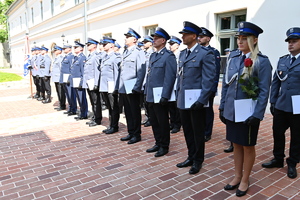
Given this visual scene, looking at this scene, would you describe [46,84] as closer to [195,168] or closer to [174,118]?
[174,118]

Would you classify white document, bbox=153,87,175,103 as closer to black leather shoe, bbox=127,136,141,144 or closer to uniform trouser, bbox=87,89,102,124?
black leather shoe, bbox=127,136,141,144

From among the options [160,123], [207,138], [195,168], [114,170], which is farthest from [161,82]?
[207,138]

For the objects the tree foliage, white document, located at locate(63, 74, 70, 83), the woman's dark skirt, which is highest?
the tree foliage

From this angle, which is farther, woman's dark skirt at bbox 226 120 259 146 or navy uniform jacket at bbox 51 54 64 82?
navy uniform jacket at bbox 51 54 64 82

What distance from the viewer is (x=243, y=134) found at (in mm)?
2861

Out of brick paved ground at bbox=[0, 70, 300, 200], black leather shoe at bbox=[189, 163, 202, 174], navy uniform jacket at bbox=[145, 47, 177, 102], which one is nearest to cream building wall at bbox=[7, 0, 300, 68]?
brick paved ground at bbox=[0, 70, 300, 200]

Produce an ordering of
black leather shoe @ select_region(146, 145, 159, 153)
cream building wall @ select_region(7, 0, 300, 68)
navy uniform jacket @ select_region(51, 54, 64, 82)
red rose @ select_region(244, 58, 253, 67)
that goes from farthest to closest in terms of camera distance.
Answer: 1. navy uniform jacket @ select_region(51, 54, 64, 82)
2. cream building wall @ select_region(7, 0, 300, 68)
3. black leather shoe @ select_region(146, 145, 159, 153)
4. red rose @ select_region(244, 58, 253, 67)

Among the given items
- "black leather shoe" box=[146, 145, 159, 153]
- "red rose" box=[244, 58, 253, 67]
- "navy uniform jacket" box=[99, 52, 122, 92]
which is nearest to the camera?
"red rose" box=[244, 58, 253, 67]

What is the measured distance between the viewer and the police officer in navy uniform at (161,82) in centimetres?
410

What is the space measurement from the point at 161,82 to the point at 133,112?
1.16m

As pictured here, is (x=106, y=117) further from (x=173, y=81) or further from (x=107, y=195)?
(x=107, y=195)

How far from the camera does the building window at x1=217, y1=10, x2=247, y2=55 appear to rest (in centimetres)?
803

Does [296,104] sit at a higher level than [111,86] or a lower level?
lower

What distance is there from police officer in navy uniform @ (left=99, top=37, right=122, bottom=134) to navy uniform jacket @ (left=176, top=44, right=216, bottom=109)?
2208mm
